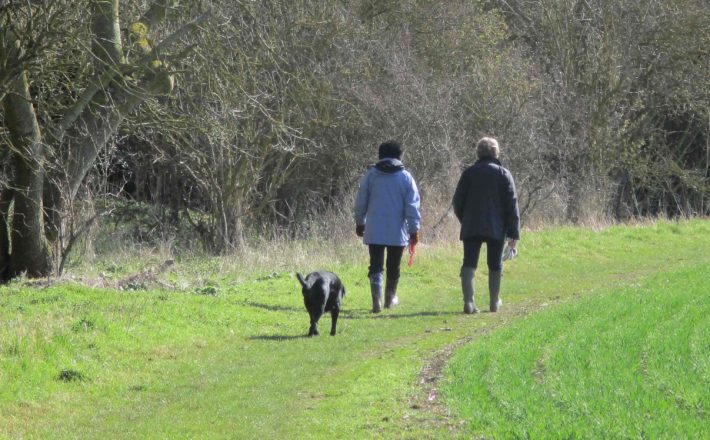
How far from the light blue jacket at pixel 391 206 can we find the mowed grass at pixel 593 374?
8.02 ft

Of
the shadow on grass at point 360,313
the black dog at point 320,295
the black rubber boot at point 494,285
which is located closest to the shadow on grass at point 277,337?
the black dog at point 320,295

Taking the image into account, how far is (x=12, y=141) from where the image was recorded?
48.9 feet

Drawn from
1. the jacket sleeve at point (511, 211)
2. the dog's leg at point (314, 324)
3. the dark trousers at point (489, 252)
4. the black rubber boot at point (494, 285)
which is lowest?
the dog's leg at point (314, 324)

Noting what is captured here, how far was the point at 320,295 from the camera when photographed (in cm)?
1209

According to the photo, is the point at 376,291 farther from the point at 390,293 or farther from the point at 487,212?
the point at 487,212

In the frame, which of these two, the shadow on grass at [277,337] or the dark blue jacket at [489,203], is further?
the dark blue jacket at [489,203]

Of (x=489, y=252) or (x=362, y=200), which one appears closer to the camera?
(x=489, y=252)

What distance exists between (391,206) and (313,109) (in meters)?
9.59

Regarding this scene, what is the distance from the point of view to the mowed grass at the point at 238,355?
8.22 metres

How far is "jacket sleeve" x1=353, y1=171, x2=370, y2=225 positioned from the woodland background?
2091 mm

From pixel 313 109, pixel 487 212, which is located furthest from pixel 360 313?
pixel 313 109

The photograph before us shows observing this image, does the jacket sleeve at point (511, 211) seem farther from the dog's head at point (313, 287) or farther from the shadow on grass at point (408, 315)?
the dog's head at point (313, 287)

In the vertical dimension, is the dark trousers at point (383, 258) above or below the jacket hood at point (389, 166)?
below

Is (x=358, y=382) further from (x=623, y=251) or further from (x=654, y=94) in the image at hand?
(x=654, y=94)
